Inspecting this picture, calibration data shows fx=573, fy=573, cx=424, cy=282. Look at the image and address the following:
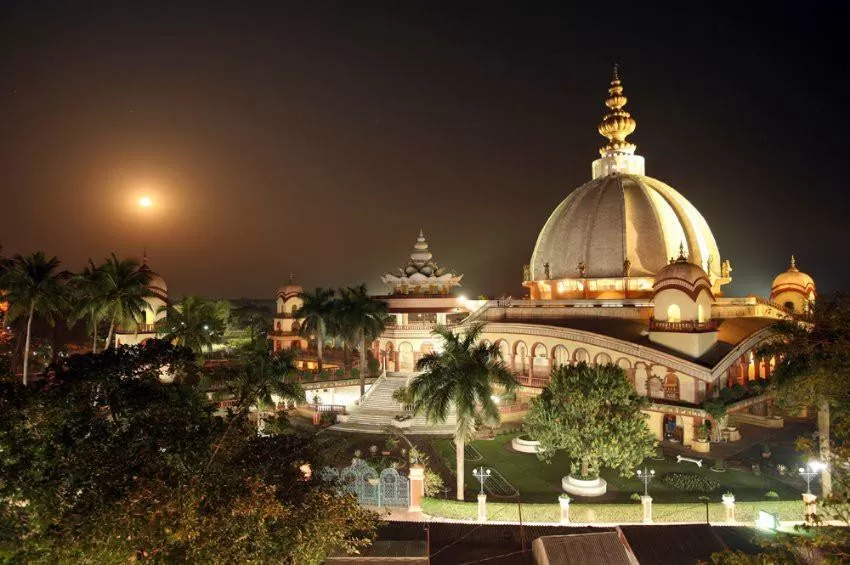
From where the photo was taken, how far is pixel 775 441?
3130cm

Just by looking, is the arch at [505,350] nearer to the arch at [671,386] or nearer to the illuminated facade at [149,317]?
the arch at [671,386]

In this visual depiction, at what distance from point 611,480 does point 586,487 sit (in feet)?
7.76

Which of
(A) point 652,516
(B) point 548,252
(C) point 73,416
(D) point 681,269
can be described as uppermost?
(B) point 548,252

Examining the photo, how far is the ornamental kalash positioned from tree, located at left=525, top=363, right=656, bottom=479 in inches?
322

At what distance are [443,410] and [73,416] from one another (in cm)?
1379

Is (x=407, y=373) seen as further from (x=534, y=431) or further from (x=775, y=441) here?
(x=775, y=441)

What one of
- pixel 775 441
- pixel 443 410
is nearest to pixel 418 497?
pixel 443 410

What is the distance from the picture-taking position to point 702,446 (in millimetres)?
29797

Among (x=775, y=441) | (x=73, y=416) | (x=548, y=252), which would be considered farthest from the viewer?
(x=548, y=252)

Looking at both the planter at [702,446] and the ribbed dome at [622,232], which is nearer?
the planter at [702,446]

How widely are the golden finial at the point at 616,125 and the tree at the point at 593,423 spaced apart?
30784 millimetres

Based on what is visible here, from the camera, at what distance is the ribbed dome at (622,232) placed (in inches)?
1709

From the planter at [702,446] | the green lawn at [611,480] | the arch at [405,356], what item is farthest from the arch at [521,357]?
the planter at [702,446]

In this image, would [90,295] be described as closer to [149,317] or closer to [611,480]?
[149,317]
